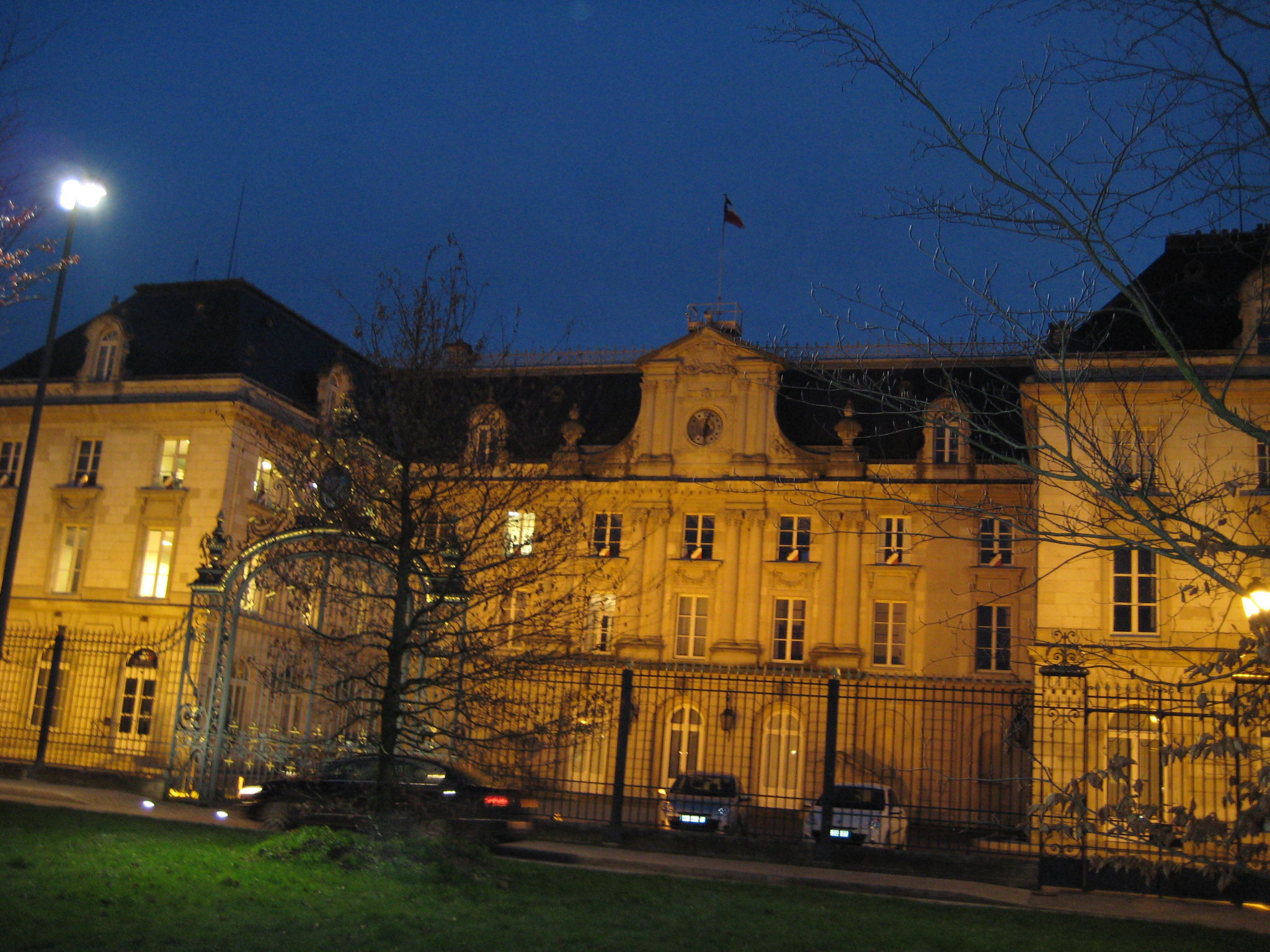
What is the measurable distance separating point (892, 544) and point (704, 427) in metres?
7.51

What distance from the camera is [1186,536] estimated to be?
7.06 meters

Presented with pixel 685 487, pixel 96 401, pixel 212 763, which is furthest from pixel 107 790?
pixel 685 487

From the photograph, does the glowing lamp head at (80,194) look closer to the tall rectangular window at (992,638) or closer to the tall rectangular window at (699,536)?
the tall rectangular window at (699,536)

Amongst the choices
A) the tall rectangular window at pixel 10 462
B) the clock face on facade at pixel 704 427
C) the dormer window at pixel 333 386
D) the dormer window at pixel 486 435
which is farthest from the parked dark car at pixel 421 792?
the tall rectangular window at pixel 10 462

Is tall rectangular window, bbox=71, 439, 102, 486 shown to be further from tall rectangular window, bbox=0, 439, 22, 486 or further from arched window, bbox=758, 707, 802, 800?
arched window, bbox=758, 707, 802, 800

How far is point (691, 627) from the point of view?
129ft

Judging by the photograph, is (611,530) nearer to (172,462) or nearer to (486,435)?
(172,462)

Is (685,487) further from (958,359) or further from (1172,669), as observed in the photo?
(958,359)

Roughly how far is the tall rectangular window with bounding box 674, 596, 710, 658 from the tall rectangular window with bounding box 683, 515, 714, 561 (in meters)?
1.54

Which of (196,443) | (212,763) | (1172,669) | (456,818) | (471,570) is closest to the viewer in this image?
(471,570)

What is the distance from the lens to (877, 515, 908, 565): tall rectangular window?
3772cm

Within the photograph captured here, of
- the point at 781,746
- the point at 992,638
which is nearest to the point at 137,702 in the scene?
the point at 781,746

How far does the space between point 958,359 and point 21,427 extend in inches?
1486

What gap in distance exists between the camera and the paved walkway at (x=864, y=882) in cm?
1451
